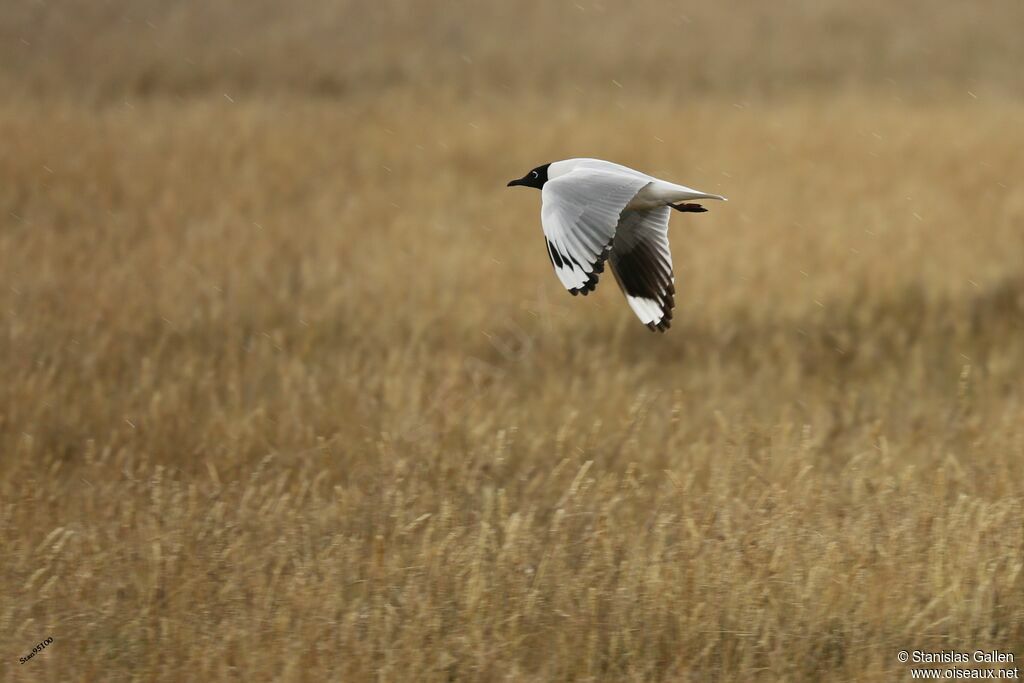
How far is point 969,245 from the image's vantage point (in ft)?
27.6

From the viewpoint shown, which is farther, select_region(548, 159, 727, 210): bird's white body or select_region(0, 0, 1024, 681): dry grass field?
select_region(548, 159, 727, 210): bird's white body

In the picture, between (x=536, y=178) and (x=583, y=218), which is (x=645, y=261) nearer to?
(x=536, y=178)

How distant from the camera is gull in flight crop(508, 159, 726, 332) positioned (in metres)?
3.45

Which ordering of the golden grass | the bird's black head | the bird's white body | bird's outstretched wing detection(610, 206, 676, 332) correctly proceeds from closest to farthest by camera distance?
the golden grass
the bird's white body
the bird's black head
bird's outstretched wing detection(610, 206, 676, 332)

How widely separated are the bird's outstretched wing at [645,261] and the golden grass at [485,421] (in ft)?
1.90

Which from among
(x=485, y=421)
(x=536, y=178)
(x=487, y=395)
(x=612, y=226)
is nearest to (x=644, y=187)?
(x=612, y=226)

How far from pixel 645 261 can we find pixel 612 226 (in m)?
0.94

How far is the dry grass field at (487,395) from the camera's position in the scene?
145 inches

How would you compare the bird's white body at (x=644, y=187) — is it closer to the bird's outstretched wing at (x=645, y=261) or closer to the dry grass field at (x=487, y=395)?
the bird's outstretched wing at (x=645, y=261)

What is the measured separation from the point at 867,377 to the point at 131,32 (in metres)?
14.8

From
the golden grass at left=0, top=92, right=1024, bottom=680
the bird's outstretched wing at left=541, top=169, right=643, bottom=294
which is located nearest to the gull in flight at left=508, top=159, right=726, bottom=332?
the bird's outstretched wing at left=541, top=169, right=643, bottom=294

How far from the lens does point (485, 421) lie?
5348 millimetres

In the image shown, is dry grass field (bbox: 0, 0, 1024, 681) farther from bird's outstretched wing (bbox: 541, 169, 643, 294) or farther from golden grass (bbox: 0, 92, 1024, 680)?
bird's outstretched wing (bbox: 541, 169, 643, 294)

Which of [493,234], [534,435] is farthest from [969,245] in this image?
[534,435]
